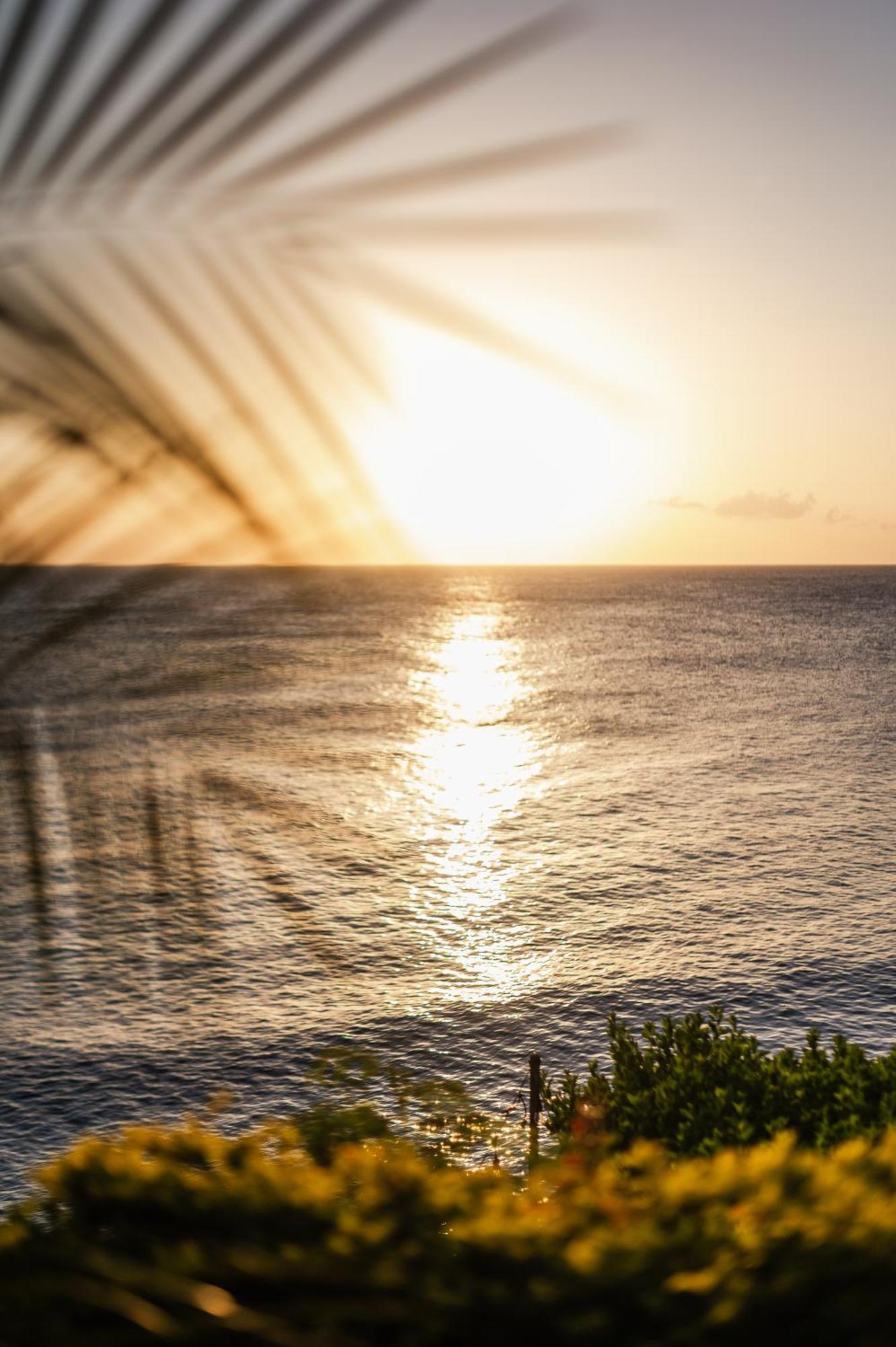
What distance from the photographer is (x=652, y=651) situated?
5182 inches

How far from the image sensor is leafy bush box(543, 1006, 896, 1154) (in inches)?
405

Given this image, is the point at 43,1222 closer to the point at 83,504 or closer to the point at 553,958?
the point at 83,504

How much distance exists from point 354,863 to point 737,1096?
153 ft

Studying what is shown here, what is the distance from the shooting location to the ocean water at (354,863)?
6.30 feet

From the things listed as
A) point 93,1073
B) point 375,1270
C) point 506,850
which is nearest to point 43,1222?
point 375,1270

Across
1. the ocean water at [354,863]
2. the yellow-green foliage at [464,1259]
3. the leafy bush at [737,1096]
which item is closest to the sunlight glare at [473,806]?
the ocean water at [354,863]

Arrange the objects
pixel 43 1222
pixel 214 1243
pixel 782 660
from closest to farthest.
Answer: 1. pixel 214 1243
2. pixel 43 1222
3. pixel 782 660

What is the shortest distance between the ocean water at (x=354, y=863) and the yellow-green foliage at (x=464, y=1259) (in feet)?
3.55

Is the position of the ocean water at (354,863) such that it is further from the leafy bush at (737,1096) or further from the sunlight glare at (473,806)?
the leafy bush at (737,1096)

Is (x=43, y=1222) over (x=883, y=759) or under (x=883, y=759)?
over

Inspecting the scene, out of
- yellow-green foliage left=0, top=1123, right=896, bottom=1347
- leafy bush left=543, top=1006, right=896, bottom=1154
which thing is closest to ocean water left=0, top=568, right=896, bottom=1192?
yellow-green foliage left=0, top=1123, right=896, bottom=1347

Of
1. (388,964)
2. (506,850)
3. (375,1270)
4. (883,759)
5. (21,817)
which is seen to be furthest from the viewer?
(883,759)

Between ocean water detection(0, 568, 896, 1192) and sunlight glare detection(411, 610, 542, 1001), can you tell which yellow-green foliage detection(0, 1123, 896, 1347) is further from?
sunlight glare detection(411, 610, 542, 1001)

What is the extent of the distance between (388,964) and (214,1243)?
42.0 m
